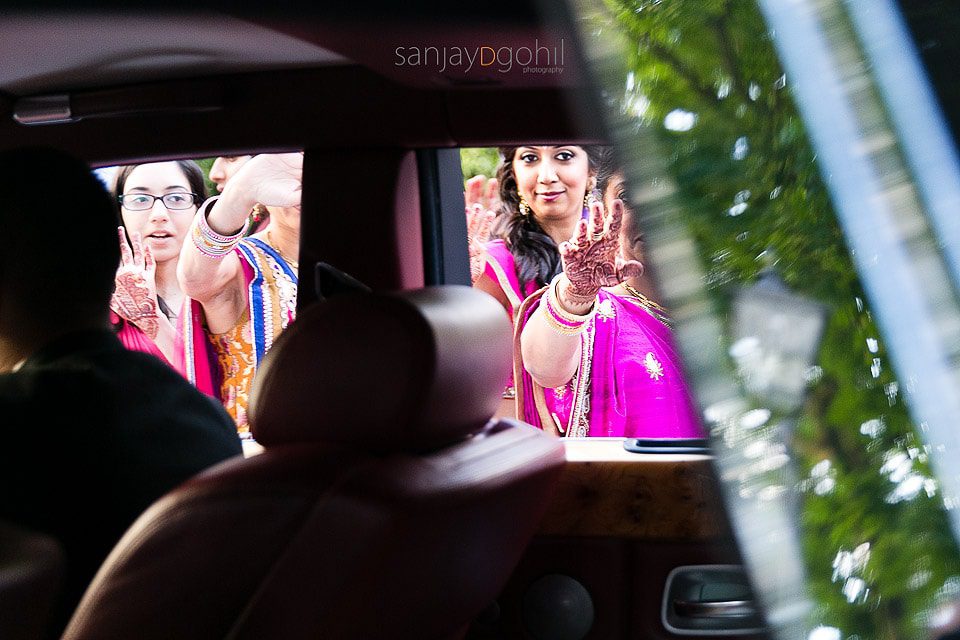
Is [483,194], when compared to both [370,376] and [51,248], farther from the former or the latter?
[370,376]

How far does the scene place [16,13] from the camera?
2.60m

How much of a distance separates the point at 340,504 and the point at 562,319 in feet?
4.50

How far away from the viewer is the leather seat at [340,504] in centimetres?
138

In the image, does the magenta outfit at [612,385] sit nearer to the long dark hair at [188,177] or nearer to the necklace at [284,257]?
the necklace at [284,257]

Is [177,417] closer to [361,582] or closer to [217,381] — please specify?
[361,582]

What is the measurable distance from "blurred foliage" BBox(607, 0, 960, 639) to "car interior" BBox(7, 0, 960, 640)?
1.1 inches

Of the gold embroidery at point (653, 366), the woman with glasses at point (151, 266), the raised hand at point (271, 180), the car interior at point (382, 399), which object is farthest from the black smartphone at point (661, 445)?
the woman with glasses at point (151, 266)

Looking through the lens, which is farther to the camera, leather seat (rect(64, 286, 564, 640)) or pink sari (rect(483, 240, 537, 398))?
pink sari (rect(483, 240, 537, 398))

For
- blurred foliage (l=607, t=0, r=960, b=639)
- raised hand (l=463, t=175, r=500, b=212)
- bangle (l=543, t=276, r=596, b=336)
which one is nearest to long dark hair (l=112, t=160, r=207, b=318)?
raised hand (l=463, t=175, r=500, b=212)

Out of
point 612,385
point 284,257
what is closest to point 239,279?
point 284,257

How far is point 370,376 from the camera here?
4.84ft

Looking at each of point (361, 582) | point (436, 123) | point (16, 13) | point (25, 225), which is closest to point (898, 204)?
point (361, 582)

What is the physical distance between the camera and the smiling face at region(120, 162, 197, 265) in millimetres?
2846

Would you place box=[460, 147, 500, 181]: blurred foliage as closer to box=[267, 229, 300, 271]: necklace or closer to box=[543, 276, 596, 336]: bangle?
box=[543, 276, 596, 336]: bangle
